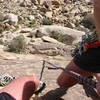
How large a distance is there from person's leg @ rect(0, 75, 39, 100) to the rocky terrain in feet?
2.21

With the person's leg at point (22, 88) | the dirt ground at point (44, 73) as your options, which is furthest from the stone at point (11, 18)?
the person's leg at point (22, 88)

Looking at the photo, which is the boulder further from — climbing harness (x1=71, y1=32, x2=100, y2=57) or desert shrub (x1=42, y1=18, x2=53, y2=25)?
climbing harness (x1=71, y1=32, x2=100, y2=57)

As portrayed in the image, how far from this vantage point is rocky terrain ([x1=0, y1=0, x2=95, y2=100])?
495 cm

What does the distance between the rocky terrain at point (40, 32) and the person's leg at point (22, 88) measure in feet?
2.21

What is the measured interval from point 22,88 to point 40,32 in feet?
20.6

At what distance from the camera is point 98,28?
2549mm

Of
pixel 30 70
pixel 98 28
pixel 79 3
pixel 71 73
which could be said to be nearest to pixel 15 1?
pixel 79 3

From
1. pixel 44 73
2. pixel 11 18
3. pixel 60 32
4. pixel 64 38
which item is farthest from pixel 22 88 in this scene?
pixel 11 18

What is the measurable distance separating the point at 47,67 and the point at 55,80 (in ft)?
0.77

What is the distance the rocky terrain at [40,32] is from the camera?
4955 millimetres

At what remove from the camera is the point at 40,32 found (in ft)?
31.6

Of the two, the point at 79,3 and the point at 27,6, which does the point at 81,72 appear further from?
the point at 79,3

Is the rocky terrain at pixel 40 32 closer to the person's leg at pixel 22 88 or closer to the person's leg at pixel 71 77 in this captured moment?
the person's leg at pixel 71 77

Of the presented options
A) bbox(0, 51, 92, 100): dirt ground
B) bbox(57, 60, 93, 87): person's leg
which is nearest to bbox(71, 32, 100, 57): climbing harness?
bbox(57, 60, 93, 87): person's leg
